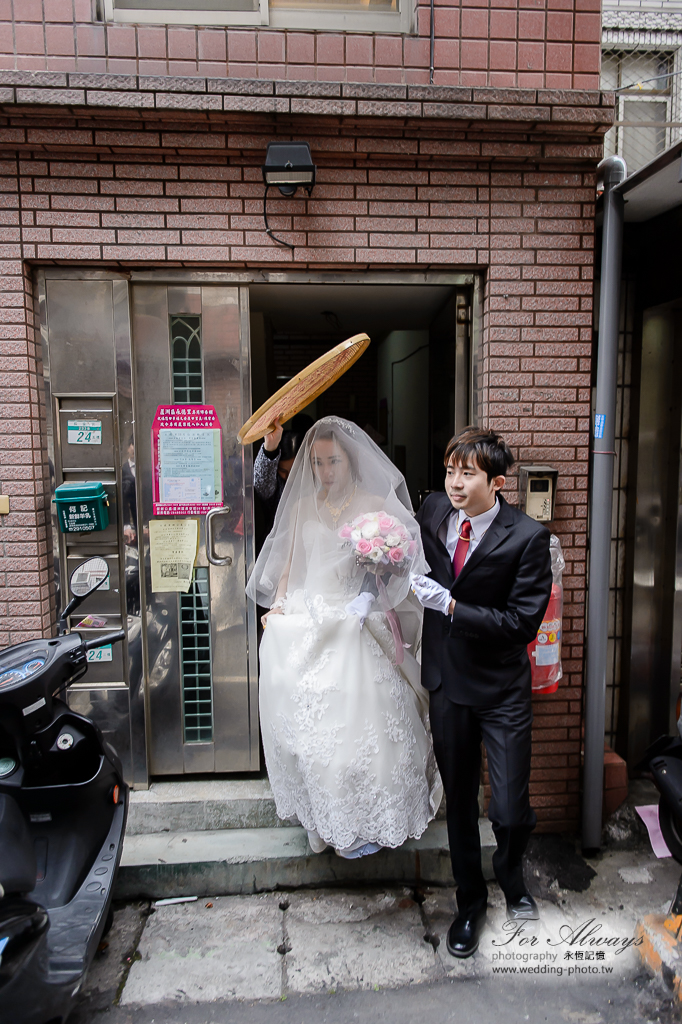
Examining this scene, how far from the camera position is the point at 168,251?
10.8 ft

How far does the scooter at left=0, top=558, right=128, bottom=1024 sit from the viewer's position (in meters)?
2.10

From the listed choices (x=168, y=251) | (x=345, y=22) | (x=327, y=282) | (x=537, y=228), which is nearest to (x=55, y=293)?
(x=168, y=251)

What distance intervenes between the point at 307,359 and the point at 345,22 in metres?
6.04

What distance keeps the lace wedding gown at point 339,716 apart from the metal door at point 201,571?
60cm

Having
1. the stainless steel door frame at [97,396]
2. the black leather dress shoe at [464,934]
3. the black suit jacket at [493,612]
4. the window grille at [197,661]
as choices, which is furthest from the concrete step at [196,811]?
the black suit jacket at [493,612]

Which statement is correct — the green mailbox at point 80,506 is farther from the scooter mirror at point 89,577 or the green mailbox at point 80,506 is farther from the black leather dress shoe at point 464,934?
the black leather dress shoe at point 464,934

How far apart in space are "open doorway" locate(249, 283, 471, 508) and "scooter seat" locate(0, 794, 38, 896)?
2.81m

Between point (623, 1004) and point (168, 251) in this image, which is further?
point (168, 251)

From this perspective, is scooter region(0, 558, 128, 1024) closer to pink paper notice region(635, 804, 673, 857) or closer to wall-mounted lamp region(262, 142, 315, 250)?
wall-mounted lamp region(262, 142, 315, 250)

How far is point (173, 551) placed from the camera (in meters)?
3.54

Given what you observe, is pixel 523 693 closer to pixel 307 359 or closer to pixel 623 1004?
pixel 623 1004

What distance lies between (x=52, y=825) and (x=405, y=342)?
511 centimetres

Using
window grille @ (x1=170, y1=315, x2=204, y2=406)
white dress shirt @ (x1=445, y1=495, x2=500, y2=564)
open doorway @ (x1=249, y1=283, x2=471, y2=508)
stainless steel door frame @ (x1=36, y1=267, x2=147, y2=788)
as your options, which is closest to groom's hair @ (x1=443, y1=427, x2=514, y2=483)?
white dress shirt @ (x1=445, y1=495, x2=500, y2=564)

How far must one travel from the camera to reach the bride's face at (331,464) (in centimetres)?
313
